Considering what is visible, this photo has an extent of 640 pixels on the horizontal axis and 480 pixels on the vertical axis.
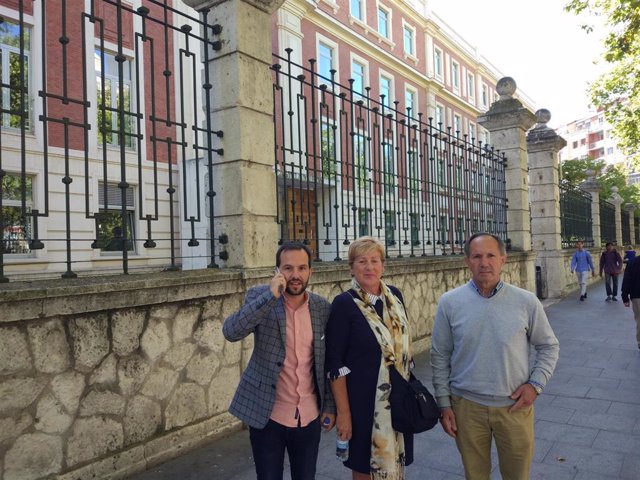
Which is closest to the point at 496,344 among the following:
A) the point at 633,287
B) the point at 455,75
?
the point at 633,287

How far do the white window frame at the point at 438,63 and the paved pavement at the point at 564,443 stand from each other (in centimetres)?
2903

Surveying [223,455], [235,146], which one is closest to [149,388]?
[223,455]

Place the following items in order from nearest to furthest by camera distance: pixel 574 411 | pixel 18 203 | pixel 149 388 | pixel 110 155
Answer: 1. pixel 149 388
2. pixel 574 411
3. pixel 18 203
4. pixel 110 155

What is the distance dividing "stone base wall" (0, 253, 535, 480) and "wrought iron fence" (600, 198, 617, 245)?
21.7 metres

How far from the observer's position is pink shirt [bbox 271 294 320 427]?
2.56 m

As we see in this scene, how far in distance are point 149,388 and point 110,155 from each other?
1210 centimetres

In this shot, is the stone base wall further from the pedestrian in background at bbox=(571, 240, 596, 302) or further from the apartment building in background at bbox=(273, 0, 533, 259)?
the pedestrian in background at bbox=(571, 240, 596, 302)

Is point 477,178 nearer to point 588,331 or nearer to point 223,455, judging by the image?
point 588,331

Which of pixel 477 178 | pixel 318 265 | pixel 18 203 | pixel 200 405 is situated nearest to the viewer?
pixel 200 405

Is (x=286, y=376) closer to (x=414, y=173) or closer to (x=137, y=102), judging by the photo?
(x=137, y=102)

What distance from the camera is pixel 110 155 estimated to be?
14.3 m

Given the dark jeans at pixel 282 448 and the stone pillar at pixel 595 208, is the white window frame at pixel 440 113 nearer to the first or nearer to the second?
the stone pillar at pixel 595 208

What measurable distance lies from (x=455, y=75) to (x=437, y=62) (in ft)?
9.58

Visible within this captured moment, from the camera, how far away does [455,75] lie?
35.6 metres
